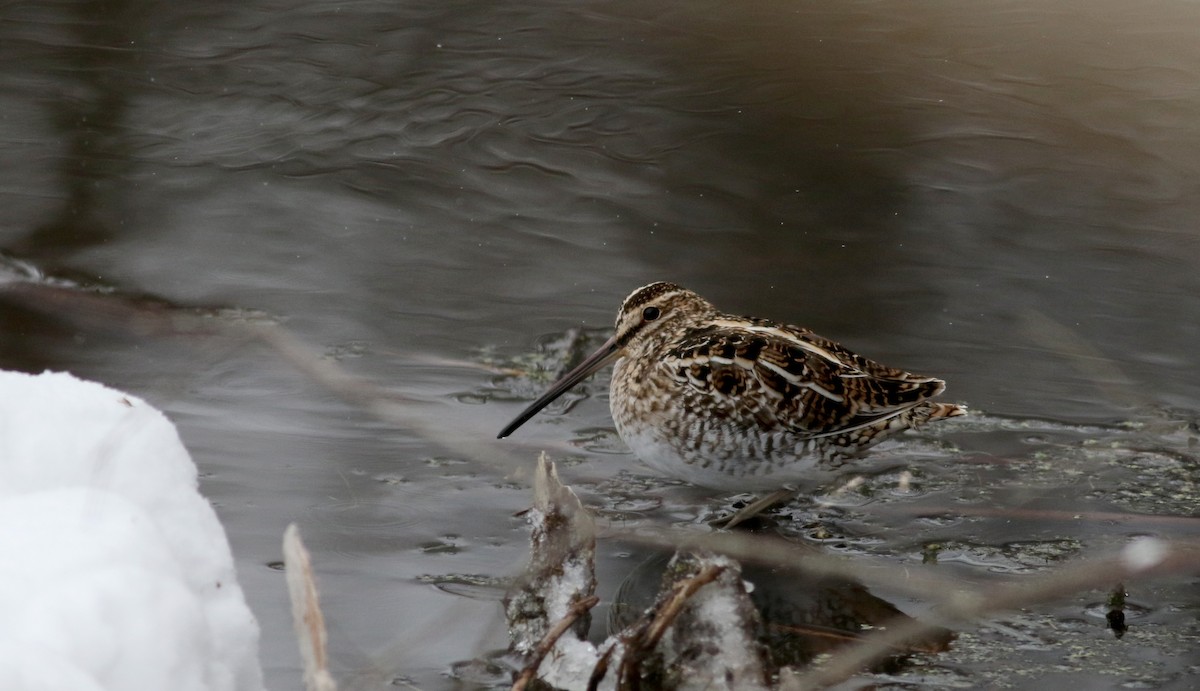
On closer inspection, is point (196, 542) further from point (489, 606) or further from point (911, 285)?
point (911, 285)

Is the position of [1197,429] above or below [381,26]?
below

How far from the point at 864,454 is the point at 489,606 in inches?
53.6

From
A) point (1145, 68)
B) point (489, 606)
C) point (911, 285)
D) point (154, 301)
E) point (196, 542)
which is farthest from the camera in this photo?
point (1145, 68)

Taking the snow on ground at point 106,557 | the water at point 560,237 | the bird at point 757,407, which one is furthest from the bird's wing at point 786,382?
the snow on ground at point 106,557

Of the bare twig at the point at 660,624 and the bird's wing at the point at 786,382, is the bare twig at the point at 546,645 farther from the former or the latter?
the bird's wing at the point at 786,382

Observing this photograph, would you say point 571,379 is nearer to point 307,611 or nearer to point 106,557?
point 307,611

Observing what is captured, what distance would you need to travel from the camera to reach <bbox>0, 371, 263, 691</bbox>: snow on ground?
1.86 m

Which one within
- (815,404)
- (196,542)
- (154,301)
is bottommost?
(154,301)

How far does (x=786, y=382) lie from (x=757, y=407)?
0.12 metres

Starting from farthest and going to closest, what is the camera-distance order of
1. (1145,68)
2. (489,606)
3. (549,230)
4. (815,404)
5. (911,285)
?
(1145,68) < (549,230) < (911,285) < (815,404) < (489,606)

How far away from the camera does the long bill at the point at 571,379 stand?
4160 millimetres

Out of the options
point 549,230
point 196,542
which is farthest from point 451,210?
point 196,542

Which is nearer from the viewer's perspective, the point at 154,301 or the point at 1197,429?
the point at 1197,429

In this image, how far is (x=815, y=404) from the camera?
3.95 meters
